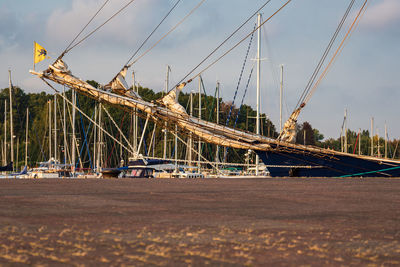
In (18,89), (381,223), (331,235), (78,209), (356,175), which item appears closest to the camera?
(331,235)

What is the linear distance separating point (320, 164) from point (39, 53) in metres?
15.4

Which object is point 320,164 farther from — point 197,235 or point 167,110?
point 197,235

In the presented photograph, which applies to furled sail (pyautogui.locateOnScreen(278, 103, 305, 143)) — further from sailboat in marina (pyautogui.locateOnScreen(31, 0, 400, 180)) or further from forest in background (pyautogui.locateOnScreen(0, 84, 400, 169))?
forest in background (pyautogui.locateOnScreen(0, 84, 400, 169))

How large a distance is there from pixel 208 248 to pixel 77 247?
1.02 meters

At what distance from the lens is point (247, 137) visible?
32.2m

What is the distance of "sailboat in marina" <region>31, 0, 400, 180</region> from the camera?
103 feet

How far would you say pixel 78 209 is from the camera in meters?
8.91

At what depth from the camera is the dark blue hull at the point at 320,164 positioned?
31.2 m

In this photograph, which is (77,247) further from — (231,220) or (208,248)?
(231,220)

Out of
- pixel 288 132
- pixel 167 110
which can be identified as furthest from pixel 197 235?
pixel 288 132

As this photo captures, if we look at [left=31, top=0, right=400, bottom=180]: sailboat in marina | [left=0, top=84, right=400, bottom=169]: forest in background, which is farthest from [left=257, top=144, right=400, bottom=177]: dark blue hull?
[left=0, top=84, right=400, bottom=169]: forest in background

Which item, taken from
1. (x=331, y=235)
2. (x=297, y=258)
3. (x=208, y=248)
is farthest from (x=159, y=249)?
(x=331, y=235)

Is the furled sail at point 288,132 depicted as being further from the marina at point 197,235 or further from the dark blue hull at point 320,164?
the marina at point 197,235

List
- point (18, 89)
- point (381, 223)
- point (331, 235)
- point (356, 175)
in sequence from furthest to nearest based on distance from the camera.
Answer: point (18, 89), point (356, 175), point (381, 223), point (331, 235)
